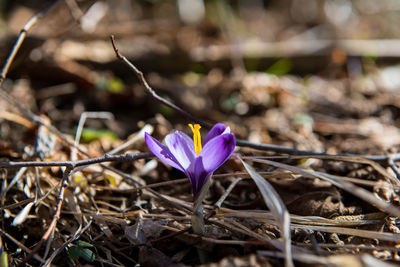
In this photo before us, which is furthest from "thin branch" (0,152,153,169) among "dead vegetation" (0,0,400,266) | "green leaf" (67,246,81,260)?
"green leaf" (67,246,81,260)

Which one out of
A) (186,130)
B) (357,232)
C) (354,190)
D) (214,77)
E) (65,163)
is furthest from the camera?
(214,77)

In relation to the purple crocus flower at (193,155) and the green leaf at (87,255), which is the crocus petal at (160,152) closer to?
the purple crocus flower at (193,155)

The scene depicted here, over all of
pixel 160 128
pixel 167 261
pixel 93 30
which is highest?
pixel 93 30

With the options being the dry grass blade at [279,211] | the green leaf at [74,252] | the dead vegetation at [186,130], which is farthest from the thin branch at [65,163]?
the dry grass blade at [279,211]

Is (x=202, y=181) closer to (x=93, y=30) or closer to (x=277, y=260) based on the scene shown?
(x=277, y=260)

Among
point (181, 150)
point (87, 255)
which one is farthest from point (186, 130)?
point (87, 255)

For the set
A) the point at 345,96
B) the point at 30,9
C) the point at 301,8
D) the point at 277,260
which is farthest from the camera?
the point at 301,8

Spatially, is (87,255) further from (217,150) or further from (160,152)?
(217,150)

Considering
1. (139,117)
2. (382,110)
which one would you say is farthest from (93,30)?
(382,110)
